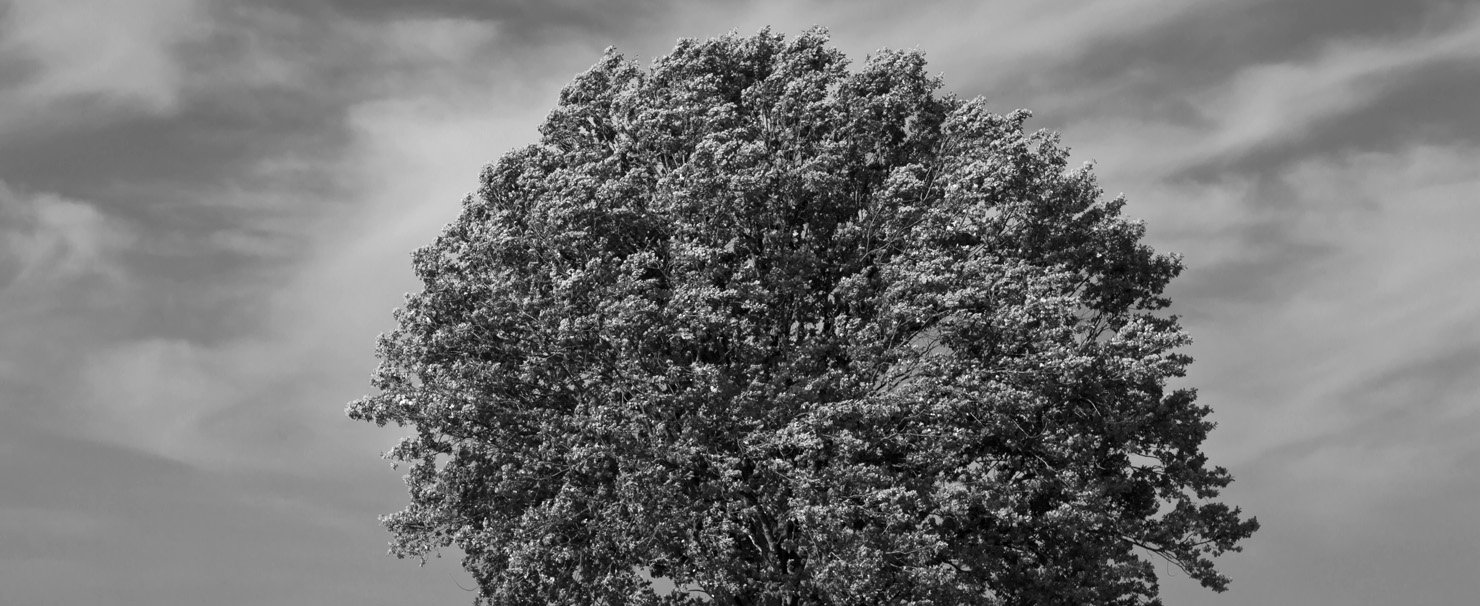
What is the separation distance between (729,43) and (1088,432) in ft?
44.3

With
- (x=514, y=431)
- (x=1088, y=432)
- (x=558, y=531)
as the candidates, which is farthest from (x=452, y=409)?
(x=1088, y=432)

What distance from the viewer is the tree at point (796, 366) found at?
3297 centimetres

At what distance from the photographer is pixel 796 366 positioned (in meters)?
34.4

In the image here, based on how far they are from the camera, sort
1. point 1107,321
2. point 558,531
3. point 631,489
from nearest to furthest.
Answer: point 631,489 → point 558,531 → point 1107,321

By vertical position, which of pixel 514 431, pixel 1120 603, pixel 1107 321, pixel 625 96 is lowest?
pixel 1120 603

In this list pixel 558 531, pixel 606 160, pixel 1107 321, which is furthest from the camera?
pixel 1107 321

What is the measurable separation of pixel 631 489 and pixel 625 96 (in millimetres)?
11323

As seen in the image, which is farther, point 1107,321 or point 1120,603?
point 1107,321

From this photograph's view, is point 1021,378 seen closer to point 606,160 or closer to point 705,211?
point 705,211

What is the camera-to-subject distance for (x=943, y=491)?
3328cm

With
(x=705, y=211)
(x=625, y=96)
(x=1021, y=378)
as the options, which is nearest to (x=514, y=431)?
(x=705, y=211)

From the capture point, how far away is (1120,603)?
36.1m

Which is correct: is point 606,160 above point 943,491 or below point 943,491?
above

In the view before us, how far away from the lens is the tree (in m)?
33.0
